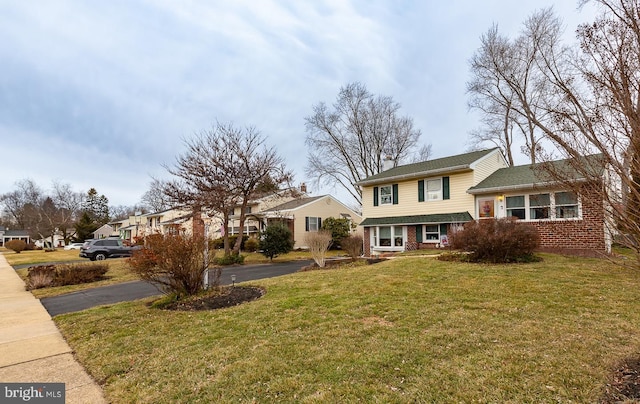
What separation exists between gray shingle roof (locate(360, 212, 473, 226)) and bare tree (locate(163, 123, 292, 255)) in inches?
269

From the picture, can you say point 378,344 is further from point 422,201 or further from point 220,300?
point 422,201

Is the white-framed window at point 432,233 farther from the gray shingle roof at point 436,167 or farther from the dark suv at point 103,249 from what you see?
the dark suv at point 103,249

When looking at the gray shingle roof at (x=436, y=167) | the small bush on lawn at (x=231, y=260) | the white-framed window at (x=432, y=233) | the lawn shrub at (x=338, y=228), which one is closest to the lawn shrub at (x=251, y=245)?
the lawn shrub at (x=338, y=228)

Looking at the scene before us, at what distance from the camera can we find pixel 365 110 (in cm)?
3169

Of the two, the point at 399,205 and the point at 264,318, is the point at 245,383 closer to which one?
the point at 264,318

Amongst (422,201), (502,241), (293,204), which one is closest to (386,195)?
(422,201)

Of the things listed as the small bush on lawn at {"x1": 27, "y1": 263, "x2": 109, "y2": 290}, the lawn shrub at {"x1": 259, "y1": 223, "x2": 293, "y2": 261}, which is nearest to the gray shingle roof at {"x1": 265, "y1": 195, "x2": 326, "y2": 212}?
the lawn shrub at {"x1": 259, "y1": 223, "x2": 293, "y2": 261}

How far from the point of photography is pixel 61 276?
1249cm

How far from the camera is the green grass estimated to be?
3047mm

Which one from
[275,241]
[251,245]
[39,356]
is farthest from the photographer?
[251,245]

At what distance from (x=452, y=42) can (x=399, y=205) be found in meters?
9.09

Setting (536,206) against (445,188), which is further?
(445,188)

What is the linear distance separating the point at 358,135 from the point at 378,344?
96.5ft

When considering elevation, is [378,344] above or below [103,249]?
above
